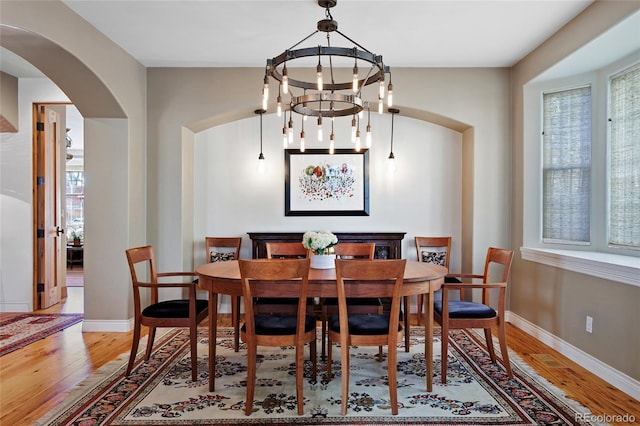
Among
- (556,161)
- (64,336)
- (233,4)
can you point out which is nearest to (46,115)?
(64,336)

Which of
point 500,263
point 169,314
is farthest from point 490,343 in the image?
point 169,314

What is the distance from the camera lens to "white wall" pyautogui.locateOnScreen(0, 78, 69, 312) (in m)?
4.94

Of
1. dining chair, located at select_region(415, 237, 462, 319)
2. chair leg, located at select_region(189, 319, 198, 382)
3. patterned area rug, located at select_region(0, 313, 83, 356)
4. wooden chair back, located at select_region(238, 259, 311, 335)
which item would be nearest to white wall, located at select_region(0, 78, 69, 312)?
patterned area rug, located at select_region(0, 313, 83, 356)

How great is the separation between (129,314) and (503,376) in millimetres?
3424

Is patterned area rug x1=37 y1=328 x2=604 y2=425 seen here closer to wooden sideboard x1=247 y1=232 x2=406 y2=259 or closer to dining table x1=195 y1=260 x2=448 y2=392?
dining table x1=195 y1=260 x2=448 y2=392

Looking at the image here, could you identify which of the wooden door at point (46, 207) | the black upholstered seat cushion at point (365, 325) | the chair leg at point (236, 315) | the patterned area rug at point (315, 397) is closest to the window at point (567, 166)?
the patterned area rug at point (315, 397)

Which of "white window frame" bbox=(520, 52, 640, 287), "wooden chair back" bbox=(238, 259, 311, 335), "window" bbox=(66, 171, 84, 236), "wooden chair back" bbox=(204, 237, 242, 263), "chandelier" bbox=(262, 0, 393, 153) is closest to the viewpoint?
"wooden chair back" bbox=(238, 259, 311, 335)

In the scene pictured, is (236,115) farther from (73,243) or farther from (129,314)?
(73,243)

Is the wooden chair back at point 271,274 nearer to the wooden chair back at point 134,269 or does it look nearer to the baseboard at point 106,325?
the wooden chair back at point 134,269

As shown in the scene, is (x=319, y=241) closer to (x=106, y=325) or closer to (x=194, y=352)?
(x=194, y=352)

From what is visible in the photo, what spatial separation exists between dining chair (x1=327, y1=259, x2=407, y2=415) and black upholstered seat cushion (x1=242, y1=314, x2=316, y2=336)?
159mm

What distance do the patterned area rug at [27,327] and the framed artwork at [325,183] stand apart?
265 centimetres

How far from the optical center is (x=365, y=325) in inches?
102

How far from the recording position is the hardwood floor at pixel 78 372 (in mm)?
2531
